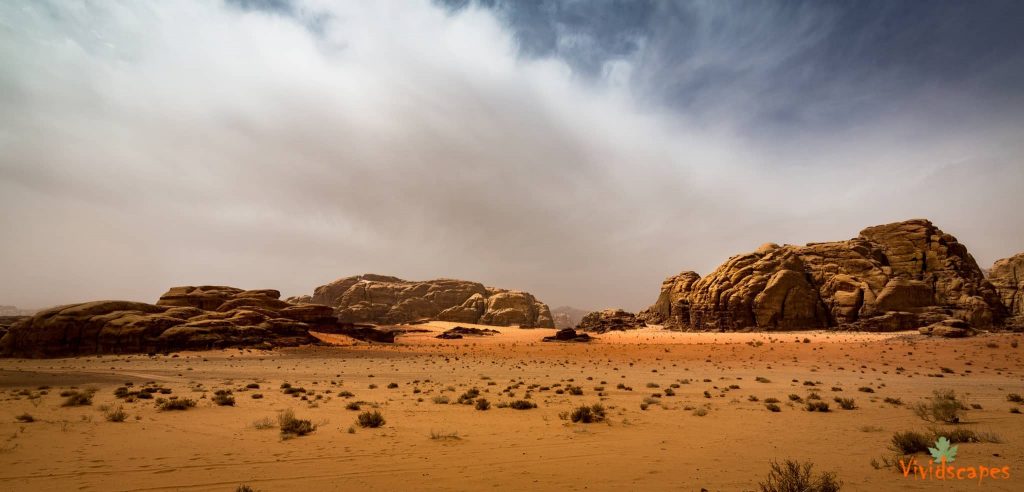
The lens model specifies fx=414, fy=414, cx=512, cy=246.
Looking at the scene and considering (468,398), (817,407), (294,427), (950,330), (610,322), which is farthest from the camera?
(610,322)

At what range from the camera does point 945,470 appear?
277 inches

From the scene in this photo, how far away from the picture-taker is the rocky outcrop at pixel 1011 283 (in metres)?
57.3

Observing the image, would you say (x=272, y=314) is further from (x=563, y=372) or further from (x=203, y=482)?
(x=203, y=482)

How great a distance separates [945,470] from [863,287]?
54.8 m

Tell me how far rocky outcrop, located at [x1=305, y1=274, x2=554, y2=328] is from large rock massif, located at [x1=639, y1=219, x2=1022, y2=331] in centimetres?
4772

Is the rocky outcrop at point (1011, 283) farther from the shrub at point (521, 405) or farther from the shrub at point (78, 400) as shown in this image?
the shrub at point (78, 400)

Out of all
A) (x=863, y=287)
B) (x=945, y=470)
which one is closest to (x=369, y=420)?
(x=945, y=470)

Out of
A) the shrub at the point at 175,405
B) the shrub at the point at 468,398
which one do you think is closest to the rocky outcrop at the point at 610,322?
the shrub at the point at 468,398

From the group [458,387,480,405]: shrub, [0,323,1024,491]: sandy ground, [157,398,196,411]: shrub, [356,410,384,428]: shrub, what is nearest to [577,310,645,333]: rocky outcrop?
[0,323,1024,491]: sandy ground

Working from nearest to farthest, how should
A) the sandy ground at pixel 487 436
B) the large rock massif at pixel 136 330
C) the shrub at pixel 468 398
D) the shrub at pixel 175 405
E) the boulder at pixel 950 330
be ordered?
1. the sandy ground at pixel 487 436
2. the shrub at pixel 175 405
3. the shrub at pixel 468 398
4. the boulder at pixel 950 330
5. the large rock massif at pixel 136 330

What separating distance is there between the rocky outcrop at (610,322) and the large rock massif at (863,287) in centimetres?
1288

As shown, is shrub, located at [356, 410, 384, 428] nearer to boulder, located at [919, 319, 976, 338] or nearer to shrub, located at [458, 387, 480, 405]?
shrub, located at [458, 387, 480, 405]

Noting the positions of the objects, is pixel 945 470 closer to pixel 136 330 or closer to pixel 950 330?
pixel 950 330

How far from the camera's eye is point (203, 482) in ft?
23.1
